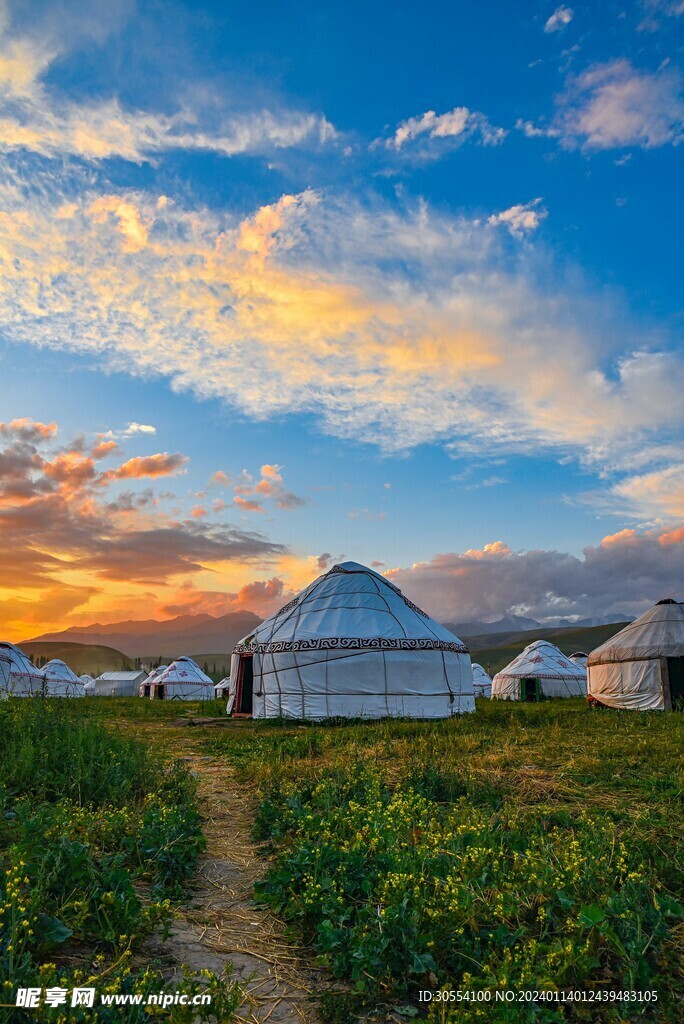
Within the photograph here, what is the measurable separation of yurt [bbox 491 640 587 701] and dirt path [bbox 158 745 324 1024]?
33837 millimetres

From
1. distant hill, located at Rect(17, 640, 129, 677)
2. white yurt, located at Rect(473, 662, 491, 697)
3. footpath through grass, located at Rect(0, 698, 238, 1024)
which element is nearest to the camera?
footpath through grass, located at Rect(0, 698, 238, 1024)

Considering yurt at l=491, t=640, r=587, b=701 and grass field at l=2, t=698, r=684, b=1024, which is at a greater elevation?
Result: grass field at l=2, t=698, r=684, b=1024

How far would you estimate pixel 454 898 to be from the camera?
10.8 ft

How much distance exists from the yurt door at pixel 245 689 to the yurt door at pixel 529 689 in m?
19.9

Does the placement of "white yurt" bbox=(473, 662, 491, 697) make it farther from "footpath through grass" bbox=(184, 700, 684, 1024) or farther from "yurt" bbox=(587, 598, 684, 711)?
"footpath through grass" bbox=(184, 700, 684, 1024)

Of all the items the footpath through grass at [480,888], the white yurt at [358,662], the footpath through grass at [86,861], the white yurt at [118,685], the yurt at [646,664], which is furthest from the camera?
the white yurt at [118,685]

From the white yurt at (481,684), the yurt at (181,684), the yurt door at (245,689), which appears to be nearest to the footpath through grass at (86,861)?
the yurt door at (245,689)

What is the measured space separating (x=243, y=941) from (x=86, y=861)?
0.93 meters

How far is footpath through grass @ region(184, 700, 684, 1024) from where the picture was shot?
2.81 m

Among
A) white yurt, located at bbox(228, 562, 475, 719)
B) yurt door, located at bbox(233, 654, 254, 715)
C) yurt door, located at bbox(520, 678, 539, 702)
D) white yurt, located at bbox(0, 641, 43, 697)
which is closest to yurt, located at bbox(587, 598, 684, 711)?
white yurt, located at bbox(228, 562, 475, 719)

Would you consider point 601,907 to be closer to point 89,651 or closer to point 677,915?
point 677,915

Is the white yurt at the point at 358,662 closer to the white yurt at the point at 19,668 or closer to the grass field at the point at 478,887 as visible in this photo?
the grass field at the point at 478,887

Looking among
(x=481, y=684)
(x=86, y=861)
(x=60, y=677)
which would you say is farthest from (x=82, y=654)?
(x=86, y=861)

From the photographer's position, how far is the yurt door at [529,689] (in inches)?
1416
